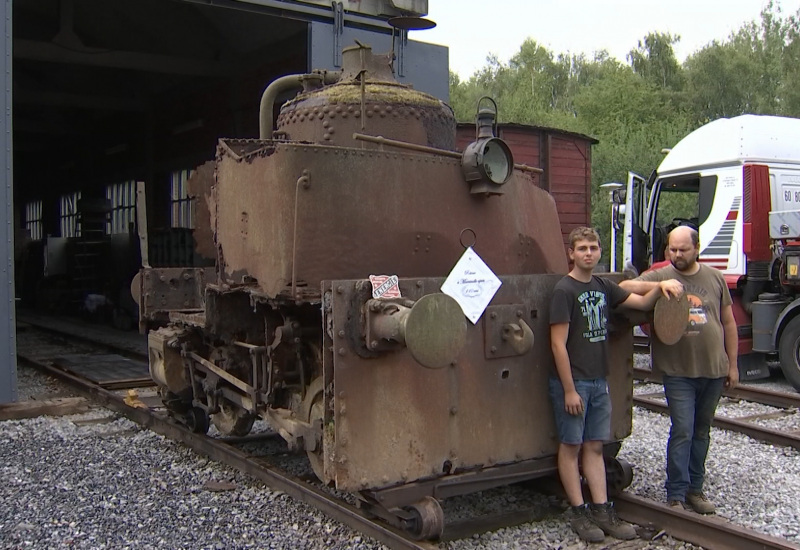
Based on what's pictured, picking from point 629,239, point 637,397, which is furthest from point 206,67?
point 637,397

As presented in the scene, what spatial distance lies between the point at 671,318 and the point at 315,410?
204cm

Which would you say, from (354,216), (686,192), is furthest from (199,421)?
(686,192)

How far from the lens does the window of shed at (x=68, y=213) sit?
2662 cm

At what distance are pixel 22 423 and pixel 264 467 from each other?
329 cm

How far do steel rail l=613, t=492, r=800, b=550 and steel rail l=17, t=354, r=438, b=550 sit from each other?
1279mm

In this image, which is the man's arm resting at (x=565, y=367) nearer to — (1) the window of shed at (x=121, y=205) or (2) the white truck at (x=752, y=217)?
(2) the white truck at (x=752, y=217)

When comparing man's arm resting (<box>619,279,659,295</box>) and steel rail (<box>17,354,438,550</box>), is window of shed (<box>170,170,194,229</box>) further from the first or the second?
man's arm resting (<box>619,279,659,295</box>)

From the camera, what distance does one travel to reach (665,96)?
42.6 metres

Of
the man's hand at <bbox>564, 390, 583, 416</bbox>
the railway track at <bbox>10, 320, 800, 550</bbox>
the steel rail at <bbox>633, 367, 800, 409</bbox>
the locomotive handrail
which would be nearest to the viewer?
the railway track at <bbox>10, 320, 800, 550</bbox>

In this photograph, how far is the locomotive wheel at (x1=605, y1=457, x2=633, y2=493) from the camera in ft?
15.3

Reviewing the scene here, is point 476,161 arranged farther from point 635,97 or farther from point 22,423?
point 635,97

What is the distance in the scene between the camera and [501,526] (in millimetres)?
4301

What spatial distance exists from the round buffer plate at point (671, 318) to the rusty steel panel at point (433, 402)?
0.60 metres

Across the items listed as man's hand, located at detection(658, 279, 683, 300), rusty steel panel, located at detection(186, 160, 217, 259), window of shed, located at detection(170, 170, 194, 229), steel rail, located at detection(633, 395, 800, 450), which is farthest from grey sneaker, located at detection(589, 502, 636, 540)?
window of shed, located at detection(170, 170, 194, 229)
